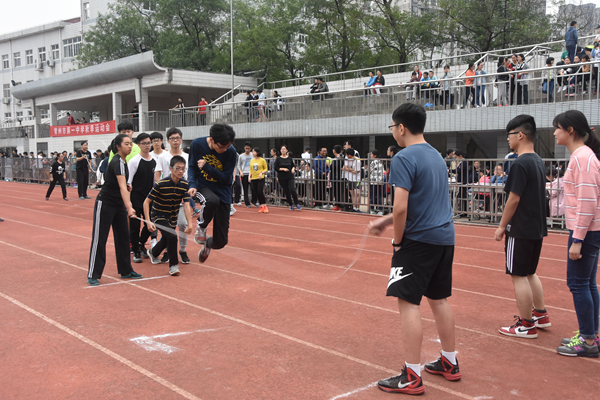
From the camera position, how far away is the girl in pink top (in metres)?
4.11

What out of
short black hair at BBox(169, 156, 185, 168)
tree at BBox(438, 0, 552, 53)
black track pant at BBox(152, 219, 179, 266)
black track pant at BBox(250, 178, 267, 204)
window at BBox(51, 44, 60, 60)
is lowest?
black track pant at BBox(152, 219, 179, 266)

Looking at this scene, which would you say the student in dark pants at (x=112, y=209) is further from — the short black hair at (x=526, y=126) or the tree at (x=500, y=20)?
the tree at (x=500, y=20)

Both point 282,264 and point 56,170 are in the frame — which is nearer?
point 282,264

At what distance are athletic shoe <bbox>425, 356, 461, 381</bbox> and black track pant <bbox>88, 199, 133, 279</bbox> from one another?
14.7 ft

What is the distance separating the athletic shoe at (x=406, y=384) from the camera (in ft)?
11.5

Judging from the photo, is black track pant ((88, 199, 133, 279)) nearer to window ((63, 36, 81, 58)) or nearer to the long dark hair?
the long dark hair

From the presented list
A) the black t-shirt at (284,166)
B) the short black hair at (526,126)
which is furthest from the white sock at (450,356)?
the black t-shirt at (284,166)

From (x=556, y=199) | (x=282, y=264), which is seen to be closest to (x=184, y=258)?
(x=282, y=264)

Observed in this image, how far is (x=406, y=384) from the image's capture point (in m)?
3.52

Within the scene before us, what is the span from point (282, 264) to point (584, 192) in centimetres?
487

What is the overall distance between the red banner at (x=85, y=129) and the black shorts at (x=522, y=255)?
33.2 meters

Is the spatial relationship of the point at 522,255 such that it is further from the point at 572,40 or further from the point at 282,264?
the point at 572,40

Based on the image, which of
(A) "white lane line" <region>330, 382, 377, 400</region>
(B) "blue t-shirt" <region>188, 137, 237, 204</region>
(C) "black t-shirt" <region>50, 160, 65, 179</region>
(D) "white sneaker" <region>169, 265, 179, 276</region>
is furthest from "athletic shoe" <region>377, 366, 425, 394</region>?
(C) "black t-shirt" <region>50, 160, 65, 179</region>

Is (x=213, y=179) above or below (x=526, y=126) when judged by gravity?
below
